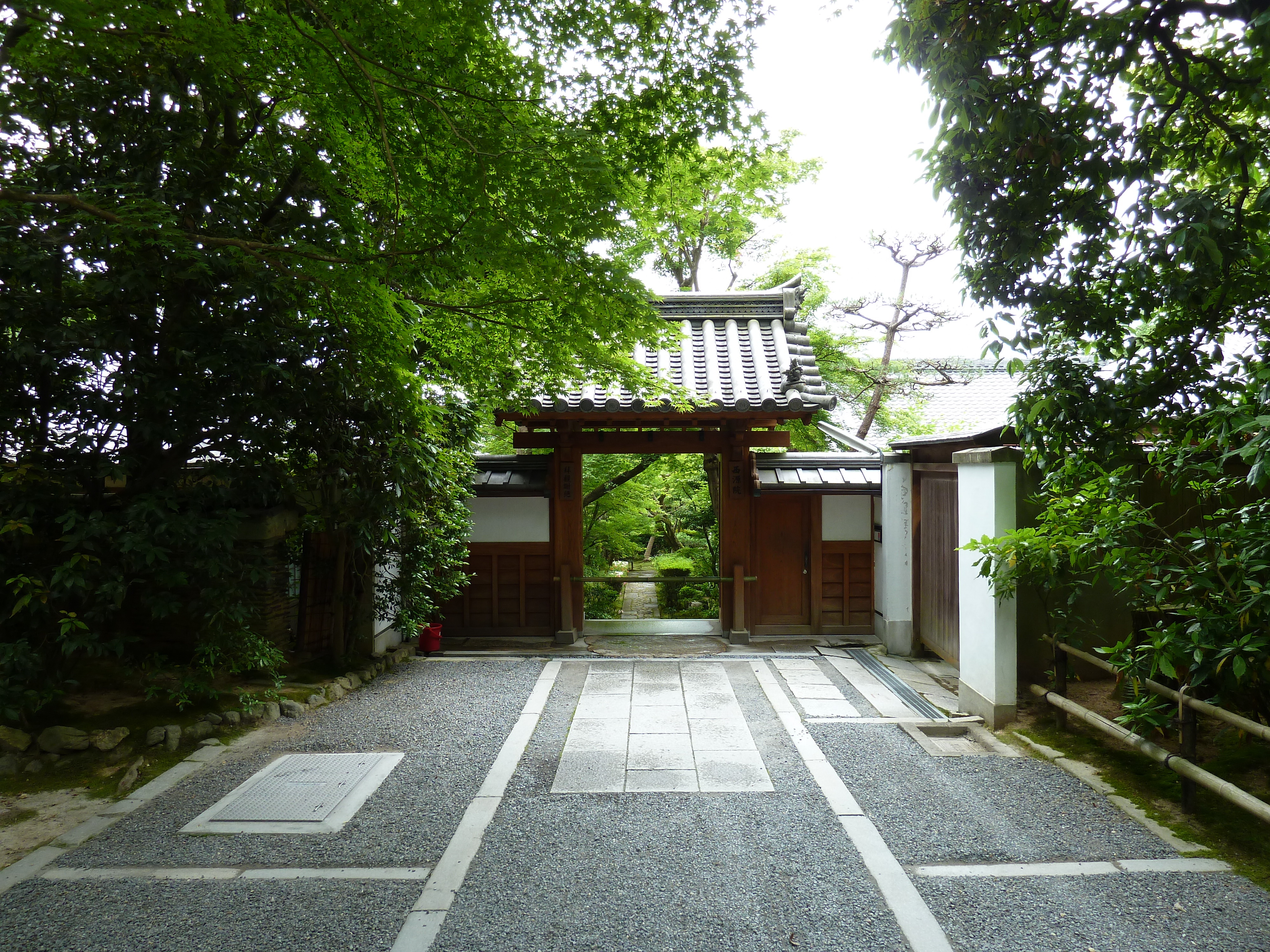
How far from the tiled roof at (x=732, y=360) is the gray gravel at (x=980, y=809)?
409 cm

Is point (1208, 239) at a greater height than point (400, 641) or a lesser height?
greater

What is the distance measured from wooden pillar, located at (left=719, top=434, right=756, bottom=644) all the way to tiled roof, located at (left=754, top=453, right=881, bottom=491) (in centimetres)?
28

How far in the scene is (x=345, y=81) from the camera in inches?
163

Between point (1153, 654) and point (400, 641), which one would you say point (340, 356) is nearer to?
point (400, 641)

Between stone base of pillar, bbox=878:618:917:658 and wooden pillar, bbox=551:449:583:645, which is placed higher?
wooden pillar, bbox=551:449:583:645

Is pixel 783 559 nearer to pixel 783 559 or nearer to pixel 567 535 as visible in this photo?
pixel 783 559

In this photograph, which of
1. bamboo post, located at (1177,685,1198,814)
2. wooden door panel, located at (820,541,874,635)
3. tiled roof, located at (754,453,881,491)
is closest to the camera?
bamboo post, located at (1177,685,1198,814)

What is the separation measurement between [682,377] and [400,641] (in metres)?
4.91

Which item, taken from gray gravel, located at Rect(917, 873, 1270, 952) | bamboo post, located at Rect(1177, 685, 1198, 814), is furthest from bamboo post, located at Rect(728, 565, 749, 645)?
gray gravel, located at Rect(917, 873, 1270, 952)

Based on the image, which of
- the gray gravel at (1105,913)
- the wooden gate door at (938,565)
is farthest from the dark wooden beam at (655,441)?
the gray gravel at (1105,913)

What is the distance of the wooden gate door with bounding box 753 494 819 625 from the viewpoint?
964 centimetres

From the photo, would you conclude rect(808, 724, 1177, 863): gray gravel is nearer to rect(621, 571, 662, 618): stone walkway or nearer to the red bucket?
the red bucket

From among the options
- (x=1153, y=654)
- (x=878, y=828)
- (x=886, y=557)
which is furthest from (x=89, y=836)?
(x=886, y=557)

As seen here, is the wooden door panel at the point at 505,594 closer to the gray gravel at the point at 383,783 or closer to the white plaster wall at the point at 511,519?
the white plaster wall at the point at 511,519
